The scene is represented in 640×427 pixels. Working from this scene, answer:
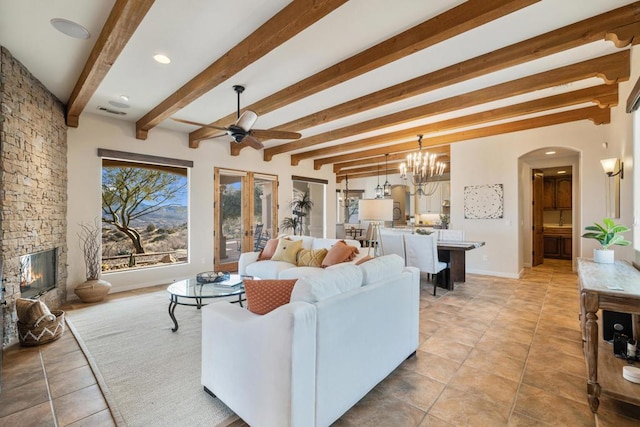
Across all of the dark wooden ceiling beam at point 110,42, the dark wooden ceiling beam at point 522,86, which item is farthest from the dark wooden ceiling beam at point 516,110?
the dark wooden ceiling beam at point 110,42

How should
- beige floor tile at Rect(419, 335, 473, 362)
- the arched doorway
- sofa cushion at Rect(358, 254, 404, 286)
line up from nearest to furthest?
sofa cushion at Rect(358, 254, 404, 286) → beige floor tile at Rect(419, 335, 473, 362) → the arched doorway

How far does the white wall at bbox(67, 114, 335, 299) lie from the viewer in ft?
14.5

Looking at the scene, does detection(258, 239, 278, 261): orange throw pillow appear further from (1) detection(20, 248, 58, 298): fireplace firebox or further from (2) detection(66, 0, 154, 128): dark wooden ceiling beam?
(2) detection(66, 0, 154, 128): dark wooden ceiling beam

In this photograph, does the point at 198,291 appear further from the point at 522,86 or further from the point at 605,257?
the point at 522,86

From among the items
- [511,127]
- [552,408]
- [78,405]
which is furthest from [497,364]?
[511,127]

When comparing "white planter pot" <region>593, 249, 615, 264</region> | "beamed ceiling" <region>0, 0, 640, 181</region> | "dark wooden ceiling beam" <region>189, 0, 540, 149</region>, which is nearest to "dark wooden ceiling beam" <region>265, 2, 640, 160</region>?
"beamed ceiling" <region>0, 0, 640, 181</region>

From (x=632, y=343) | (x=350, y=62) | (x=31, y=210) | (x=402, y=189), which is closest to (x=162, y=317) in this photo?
(x=31, y=210)

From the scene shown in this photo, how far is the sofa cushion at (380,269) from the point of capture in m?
2.06

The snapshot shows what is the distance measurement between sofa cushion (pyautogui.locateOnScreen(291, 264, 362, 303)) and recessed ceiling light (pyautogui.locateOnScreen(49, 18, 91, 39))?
2.84m

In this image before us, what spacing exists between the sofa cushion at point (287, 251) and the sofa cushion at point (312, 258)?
0.13 m

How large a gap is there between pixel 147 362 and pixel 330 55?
3.30m

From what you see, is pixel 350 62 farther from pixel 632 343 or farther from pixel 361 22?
pixel 632 343

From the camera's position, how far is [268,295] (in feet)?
5.65

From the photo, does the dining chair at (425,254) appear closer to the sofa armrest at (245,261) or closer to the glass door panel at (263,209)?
the sofa armrest at (245,261)
